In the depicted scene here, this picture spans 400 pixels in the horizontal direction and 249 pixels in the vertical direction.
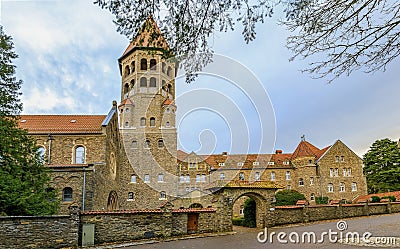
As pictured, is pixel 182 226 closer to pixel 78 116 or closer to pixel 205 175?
pixel 78 116

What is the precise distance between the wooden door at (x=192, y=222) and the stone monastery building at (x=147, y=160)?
311cm

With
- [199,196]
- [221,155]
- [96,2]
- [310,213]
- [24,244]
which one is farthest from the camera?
[221,155]

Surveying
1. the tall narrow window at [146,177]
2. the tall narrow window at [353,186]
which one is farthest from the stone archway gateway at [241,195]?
the tall narrow window at [353,186]

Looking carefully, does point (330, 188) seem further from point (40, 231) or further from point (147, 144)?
point (40, 231)

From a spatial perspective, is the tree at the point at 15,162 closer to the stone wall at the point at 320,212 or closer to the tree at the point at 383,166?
the stone wall at the point at 320,212

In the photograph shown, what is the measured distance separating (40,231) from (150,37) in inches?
420

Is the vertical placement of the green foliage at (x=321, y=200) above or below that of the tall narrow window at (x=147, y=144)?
below

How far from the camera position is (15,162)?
1549 cm

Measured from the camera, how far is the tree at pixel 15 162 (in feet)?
46.7

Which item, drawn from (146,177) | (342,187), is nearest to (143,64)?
(146,177)

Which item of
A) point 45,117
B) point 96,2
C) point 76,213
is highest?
point 45,117

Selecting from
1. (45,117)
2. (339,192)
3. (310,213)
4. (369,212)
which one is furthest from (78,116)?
(339,192)

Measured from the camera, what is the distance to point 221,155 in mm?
50750

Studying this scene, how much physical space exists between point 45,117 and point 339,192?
35.7 m
